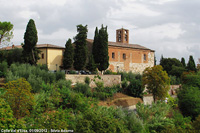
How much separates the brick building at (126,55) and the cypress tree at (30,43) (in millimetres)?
11208

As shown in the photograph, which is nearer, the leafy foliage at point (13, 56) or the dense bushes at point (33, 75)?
the dense bushes at point (33, 75)

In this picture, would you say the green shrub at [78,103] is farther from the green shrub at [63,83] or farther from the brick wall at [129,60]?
the brick wall at [129,60]

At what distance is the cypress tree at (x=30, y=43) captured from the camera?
75.6ft

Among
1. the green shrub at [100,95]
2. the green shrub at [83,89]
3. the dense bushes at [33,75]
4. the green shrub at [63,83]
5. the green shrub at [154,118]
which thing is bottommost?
the green shrub at [154,118]

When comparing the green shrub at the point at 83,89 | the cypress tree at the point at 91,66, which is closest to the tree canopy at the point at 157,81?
the green shrub at the point at 83,89

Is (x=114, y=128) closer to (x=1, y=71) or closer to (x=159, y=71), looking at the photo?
(x=159, y=71)

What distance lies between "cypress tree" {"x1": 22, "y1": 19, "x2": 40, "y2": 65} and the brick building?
11.2 metres

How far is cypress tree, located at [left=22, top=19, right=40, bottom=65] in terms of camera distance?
23052 mm

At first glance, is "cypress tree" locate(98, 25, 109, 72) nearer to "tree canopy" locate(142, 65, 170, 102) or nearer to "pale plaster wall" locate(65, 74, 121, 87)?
"pale plaster wall" locate(65, 74, 121, 87)

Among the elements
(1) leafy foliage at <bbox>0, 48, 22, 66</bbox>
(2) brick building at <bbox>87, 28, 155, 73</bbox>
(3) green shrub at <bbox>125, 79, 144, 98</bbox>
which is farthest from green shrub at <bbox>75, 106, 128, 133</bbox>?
(2) brick building at <bbox>87, 28, 155, 73</bbox>

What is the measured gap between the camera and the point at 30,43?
2322 centimetres

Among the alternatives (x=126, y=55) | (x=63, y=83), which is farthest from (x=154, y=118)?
(x=126, y=55)

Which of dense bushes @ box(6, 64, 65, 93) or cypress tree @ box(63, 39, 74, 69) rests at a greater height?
cypress tree @ box(63, 39, 74, 69)

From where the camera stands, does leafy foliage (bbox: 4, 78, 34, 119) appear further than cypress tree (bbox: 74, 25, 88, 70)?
No
